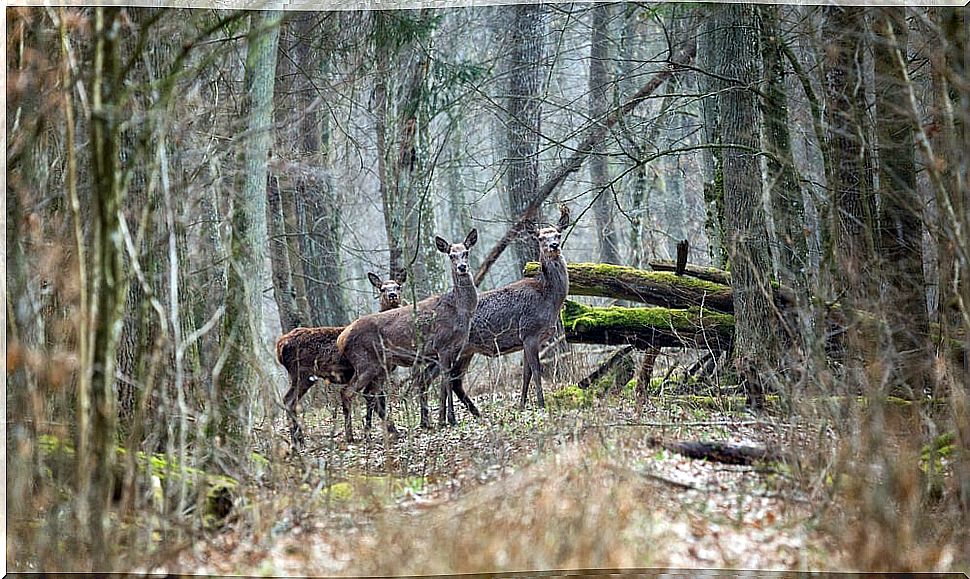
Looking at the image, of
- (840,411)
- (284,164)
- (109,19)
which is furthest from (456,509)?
(284,164)

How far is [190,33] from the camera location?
275 inches

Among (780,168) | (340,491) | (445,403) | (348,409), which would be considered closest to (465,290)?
(445,403)

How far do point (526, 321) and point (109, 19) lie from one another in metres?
6.73

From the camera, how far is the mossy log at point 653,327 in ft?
32.1

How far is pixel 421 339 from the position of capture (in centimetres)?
999

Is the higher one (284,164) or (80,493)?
(284,164)

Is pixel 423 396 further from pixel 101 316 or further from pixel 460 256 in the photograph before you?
pixel 101 316

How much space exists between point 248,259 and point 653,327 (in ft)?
14.0

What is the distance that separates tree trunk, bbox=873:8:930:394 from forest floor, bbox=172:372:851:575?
130 centimetres

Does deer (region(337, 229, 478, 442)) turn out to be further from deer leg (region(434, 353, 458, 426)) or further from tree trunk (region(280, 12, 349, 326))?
tree trunk (region(280, 12, 349, 326))

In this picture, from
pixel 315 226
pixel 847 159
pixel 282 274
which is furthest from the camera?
pixel 315 226

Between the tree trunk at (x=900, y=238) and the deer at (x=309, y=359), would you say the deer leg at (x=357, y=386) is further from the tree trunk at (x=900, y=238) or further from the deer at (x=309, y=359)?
the tree trunk at (x=900, y=238)

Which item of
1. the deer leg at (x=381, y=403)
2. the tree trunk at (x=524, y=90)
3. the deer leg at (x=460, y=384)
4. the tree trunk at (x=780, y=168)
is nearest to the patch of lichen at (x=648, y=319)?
the tree trunk at (x=780, y=168)

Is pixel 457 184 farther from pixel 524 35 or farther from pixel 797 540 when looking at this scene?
pixel 797 540
